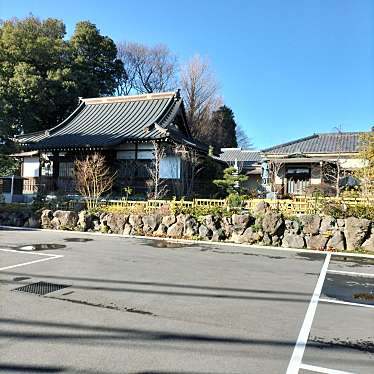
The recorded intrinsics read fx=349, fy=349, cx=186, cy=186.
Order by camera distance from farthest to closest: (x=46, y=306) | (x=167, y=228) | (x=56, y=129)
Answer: (x=56, y=129) → (x=167, y=228) → (x=46, y=306)

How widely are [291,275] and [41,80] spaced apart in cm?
2504

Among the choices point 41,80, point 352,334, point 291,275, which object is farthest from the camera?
point 41,80

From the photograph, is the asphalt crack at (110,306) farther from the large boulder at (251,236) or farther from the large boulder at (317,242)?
the large boulder at (317,242)

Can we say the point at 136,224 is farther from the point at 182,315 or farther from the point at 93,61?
the point at 93,61

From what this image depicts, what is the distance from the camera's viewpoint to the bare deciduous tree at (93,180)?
15.7 meters

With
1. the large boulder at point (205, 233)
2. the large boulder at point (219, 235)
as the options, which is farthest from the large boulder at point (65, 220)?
the large boulder at point (219, 235)

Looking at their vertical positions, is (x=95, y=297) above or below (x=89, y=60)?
below

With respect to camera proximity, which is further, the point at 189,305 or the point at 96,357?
the point at 189,305

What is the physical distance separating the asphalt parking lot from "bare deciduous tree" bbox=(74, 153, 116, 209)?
715 cm

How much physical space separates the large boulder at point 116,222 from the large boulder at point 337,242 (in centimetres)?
724

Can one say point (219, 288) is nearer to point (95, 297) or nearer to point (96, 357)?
point (95, 297)

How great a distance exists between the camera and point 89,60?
30766 mm

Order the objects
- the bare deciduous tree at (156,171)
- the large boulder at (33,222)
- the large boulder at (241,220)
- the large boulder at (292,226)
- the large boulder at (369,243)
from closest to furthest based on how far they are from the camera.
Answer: the large boulder at (369,243), the large boulder at (292,226), the large boulder at (241,220), the large boulder at (33,222), the bare deciduous tree at (156,171)

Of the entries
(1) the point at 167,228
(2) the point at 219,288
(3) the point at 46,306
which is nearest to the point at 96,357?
(3) the point at 46,306
